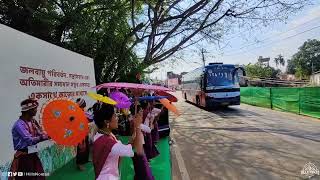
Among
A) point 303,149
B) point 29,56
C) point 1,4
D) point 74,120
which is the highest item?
point 1,4

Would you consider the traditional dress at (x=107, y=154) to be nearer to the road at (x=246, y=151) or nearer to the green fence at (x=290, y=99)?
the road at (x=246, y=151)

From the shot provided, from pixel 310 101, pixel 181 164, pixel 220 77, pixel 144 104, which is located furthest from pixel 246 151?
pixel 220 77

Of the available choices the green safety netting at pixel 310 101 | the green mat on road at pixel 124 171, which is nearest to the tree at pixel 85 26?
the green mat on road at pixel 124 171

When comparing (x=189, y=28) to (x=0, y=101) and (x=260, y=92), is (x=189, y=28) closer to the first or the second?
(x=260, y=92)

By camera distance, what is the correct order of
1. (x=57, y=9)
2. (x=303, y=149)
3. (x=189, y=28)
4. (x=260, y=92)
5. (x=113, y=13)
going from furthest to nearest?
(x=260, y=92) → (x=189, y=28) → (x=113, y=13) → (x=57, y=9) → (x=303, y=149)

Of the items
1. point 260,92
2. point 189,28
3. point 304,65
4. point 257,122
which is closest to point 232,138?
point 257,122

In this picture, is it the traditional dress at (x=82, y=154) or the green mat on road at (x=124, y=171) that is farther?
the traditional dress at (x=82, y=154)

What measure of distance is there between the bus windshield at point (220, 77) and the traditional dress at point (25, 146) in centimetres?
2027

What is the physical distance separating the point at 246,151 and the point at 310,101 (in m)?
10.0

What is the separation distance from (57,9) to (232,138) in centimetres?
850

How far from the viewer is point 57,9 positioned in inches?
626

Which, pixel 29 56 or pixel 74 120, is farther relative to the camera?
pixel 29 56

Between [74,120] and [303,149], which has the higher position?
[74,120]

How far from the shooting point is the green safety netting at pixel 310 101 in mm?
18192
